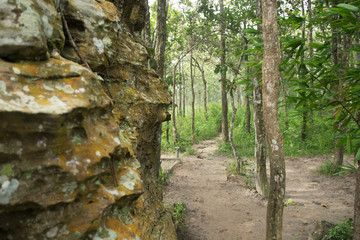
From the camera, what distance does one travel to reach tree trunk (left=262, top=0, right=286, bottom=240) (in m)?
2.93

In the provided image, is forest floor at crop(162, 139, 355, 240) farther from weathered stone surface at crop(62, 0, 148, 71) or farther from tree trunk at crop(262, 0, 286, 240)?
weathered stone surface at crop(62, 0, 148, 71)

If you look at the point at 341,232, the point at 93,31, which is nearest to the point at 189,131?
the point at 341,232

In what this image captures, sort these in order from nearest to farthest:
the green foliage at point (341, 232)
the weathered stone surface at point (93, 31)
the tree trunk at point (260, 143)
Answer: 1. the weathered stone surface at point (93, 31)
2. the green foliage at point (341, 232)
3. the tree trunk at point (260, 143)

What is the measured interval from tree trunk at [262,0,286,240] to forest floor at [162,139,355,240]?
7.61ft

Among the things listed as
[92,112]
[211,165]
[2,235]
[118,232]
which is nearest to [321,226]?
[118,232]

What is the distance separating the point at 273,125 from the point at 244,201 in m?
4.34

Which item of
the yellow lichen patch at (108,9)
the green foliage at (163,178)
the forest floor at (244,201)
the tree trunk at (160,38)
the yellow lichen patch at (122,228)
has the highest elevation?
the tree trunk at (160,38)

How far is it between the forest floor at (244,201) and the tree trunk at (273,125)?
232 cm

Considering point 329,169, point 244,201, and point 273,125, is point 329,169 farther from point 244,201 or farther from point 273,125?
point 273,125

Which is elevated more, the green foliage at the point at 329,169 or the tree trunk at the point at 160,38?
the tree trunk at the point at 160,38

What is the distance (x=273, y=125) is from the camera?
118 inches

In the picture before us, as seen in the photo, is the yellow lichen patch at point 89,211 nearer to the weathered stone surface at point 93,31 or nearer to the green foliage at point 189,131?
the weathered stone surface at point 93,31

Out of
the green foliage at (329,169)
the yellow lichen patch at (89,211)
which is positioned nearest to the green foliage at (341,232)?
the yellow lichen patch at (89,211)

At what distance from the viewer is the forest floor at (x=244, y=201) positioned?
5.15 meters
